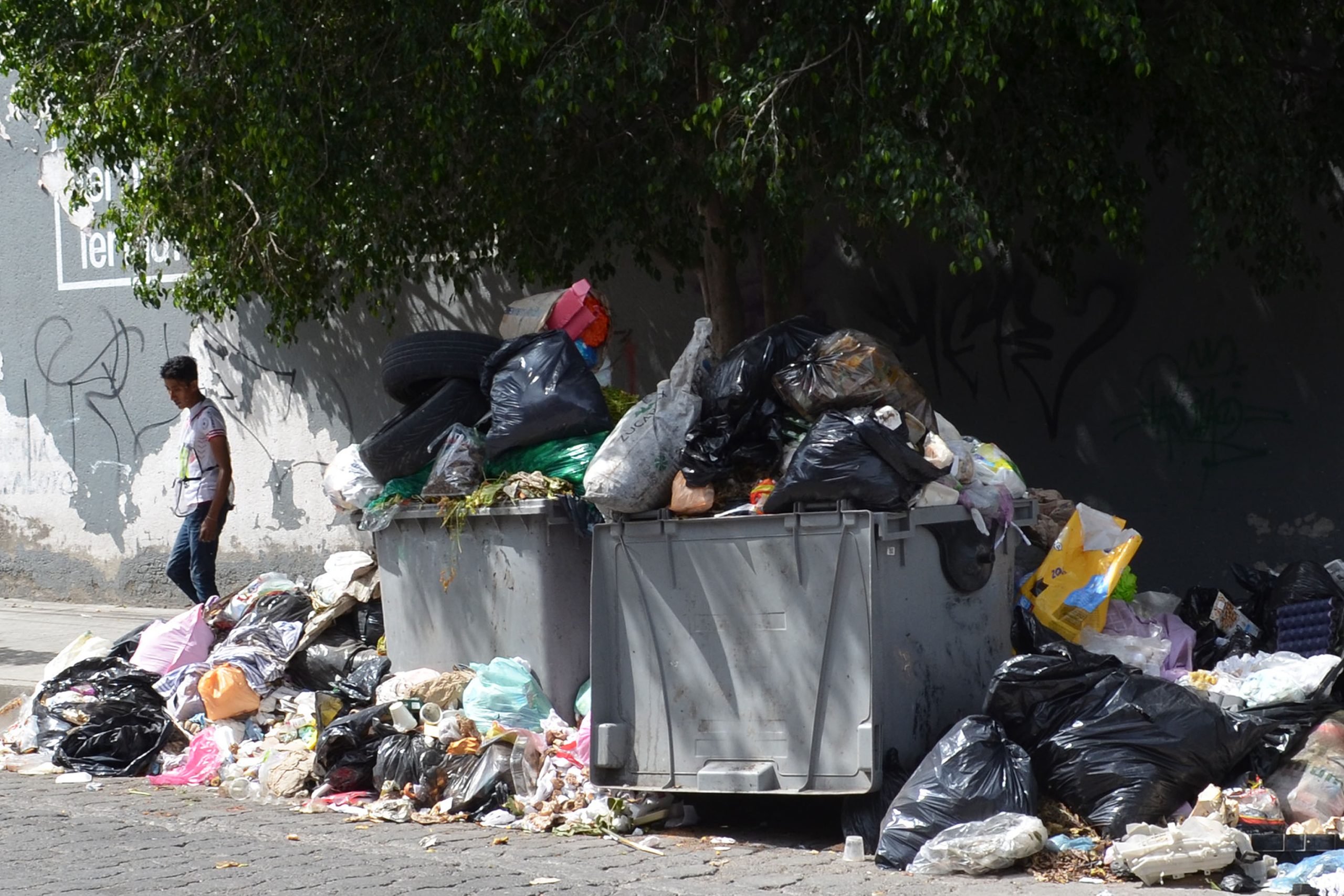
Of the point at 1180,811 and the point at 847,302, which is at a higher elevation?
the point at 847,302

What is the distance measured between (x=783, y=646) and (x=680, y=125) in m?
→ 3.38

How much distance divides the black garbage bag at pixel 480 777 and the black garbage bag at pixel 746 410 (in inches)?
49.6

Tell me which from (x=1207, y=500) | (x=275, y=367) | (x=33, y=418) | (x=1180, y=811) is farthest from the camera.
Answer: (x=33, y=418)

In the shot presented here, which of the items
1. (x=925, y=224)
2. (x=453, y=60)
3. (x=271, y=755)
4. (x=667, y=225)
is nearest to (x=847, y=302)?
(x=667, y=225)

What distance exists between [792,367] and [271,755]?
8.86ft

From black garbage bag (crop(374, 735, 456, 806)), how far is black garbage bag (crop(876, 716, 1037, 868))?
173 centimetres

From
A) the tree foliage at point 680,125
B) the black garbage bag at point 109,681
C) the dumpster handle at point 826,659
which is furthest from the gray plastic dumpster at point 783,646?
the black garbage bag at point 109,681

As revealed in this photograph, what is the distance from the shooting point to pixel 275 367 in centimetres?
Answer: 1067

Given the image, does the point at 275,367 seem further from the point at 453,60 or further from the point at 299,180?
the point at 453,60

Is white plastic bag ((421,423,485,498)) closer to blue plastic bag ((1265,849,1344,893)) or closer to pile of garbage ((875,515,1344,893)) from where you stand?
pile of garbage ((875,515,1344,893))

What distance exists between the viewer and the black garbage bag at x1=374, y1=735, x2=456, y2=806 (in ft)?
18.0

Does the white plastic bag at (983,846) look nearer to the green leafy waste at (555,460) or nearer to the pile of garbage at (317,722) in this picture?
the pile of garbage at (317,722)

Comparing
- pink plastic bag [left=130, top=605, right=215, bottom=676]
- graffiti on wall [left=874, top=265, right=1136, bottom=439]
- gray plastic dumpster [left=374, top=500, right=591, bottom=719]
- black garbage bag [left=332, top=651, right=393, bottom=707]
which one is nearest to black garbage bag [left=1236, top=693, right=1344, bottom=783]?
gray plastic dumpster [left=374, top=500, right=591, bottom=719]

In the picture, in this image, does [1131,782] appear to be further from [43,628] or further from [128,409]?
[128,409]
